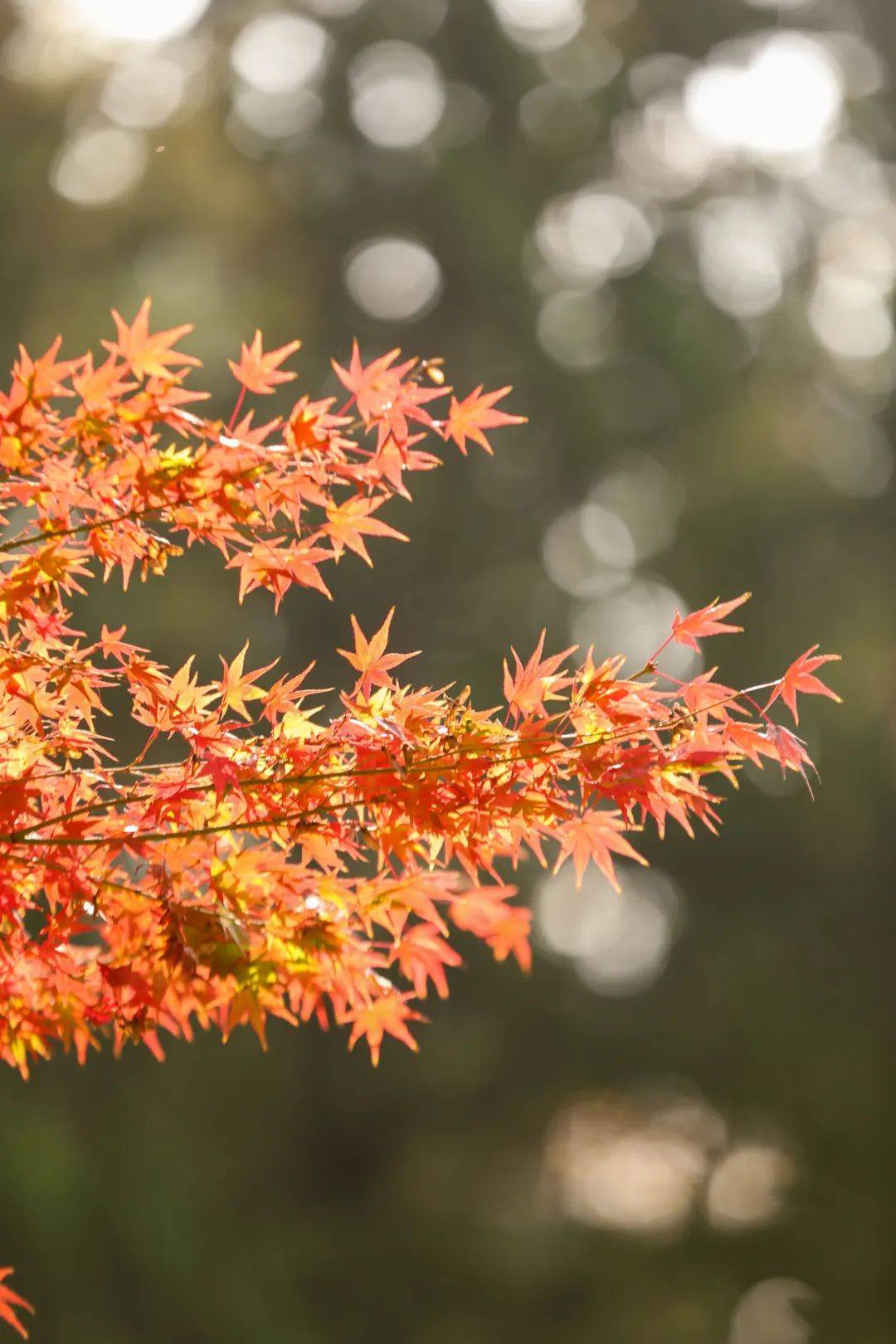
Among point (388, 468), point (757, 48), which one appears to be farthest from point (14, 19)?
point (388, 468)

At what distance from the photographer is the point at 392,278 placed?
17.3 ft

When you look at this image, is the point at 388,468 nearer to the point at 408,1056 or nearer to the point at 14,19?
the point at 408,1056

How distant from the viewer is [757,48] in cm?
559

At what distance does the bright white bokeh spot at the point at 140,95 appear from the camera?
202 inches

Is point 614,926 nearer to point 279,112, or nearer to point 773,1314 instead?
point 773,1314

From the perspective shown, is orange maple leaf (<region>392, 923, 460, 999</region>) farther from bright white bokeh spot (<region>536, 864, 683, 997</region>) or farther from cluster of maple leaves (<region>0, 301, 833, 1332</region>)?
bright white bokeh spot (<region>536, 864, 683, 997</region>)

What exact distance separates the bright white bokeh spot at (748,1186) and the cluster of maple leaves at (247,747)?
3.56 meters

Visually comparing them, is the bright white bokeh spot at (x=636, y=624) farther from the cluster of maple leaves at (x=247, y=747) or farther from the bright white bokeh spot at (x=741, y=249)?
the cluster of maple leaves at (x=247, y=747)

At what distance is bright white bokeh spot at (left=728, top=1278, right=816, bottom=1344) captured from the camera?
4383 millimetres

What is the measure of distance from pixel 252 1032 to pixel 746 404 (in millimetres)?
2954

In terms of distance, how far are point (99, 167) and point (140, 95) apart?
350mm

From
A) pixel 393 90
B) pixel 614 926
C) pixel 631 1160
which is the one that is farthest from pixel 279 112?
pixel 631 1160

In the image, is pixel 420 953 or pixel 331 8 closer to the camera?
pixel 420 953

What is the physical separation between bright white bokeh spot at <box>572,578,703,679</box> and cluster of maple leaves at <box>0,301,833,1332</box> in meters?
3.34
